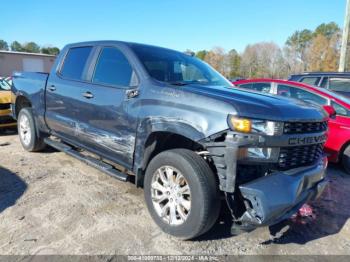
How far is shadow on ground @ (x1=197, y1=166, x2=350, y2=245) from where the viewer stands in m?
3.18

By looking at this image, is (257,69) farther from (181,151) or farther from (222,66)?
(181,151)

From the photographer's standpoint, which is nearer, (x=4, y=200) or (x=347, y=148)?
(x=4, y=200)

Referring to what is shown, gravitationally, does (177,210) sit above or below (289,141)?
below

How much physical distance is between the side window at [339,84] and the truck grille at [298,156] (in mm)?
5655

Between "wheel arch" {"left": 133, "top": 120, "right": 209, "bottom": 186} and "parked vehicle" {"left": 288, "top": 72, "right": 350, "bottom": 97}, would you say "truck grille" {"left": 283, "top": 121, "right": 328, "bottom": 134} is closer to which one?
"wheel arch" {"left": 133, "top": 120, "right": 209, "bottom": 186}

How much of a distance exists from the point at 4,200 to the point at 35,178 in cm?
76

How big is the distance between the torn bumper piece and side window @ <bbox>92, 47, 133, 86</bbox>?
1.87 metres

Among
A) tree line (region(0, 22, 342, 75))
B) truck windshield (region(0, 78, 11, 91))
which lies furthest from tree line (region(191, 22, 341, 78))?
truck windshield (region(0, 78, 11, 91))

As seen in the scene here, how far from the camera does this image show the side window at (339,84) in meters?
8.05

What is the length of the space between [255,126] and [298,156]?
0.62m

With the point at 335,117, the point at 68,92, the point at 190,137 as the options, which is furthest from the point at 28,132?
the point at 335,117

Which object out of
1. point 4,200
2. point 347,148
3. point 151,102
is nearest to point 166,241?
point 151,102

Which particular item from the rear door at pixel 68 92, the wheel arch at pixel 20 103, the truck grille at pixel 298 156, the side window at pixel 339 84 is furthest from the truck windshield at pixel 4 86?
the side window at pixel 339 84

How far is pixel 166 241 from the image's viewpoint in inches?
119
